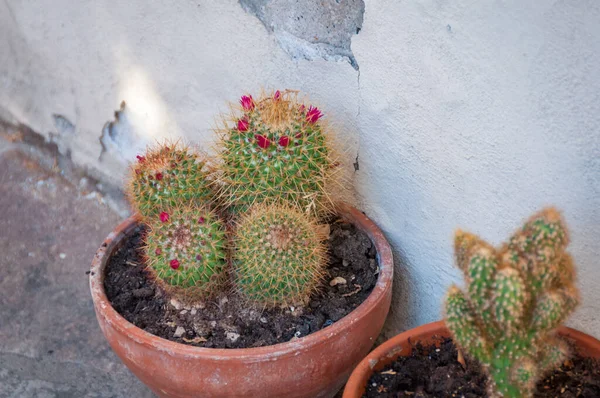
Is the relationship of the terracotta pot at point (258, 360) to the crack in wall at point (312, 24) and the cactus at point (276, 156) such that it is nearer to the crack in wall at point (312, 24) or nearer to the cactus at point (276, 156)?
the cactus at point (276, 156)

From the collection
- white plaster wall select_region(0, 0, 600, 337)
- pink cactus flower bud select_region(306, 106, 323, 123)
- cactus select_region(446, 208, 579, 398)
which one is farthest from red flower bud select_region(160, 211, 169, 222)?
cactus select_region(446, 208, 579, 398)

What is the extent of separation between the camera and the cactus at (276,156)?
5.91ft

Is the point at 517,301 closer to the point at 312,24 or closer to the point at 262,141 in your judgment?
the point at 262,141

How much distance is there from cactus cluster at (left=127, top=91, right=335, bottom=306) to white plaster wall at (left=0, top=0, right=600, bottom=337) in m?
0.22

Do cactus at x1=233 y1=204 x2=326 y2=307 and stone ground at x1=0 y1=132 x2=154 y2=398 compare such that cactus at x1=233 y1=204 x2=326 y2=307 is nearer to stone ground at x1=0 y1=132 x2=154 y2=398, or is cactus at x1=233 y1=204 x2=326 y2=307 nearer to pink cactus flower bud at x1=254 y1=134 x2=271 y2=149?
pink cactus flower bud at x1=254 y1=134 x2=271 y2=149

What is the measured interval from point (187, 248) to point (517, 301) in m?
0.96

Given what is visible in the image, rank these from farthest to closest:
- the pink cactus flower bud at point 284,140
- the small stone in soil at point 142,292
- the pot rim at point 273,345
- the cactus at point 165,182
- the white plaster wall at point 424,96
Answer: the small stone in soil at point 142,292 < the cactus at point 165,182 < the pink cactus flower bud at point 284,140 < the pot rim at point 273,345 < the white plaster wall at point 424,96

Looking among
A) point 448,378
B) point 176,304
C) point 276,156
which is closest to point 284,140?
point 276,156

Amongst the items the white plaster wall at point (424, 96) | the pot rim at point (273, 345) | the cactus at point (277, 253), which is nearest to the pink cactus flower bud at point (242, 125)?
the cactus at point (277, 253)

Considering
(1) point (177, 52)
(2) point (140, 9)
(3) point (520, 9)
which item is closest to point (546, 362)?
(3) point (520, 9)

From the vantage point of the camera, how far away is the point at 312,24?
Answer: 2049 millimetres

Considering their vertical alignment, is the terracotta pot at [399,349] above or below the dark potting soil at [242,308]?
above

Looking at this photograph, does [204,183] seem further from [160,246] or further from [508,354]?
[508,354]

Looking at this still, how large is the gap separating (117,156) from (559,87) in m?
2.21
